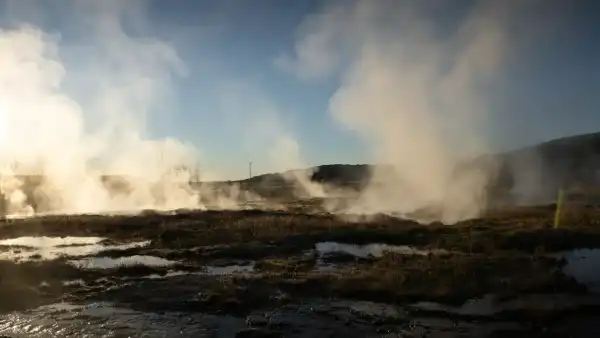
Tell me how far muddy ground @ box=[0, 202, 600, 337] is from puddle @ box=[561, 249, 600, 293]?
0.09m

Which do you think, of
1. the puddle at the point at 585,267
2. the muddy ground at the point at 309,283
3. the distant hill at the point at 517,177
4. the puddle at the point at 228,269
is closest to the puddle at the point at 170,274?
the muddy ground at the point at 309,283

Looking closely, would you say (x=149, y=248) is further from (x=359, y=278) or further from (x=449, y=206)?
(x=449, y=206)

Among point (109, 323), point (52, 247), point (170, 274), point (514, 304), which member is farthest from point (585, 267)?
point (52, 247)

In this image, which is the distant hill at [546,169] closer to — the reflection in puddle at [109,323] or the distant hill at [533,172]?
the distant hill at [533,172]

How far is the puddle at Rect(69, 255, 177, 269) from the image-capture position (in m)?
25.7

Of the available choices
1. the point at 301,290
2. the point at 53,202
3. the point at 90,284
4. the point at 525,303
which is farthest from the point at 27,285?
the point at 53,202

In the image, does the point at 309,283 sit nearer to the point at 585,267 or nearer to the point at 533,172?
the point at 585,267

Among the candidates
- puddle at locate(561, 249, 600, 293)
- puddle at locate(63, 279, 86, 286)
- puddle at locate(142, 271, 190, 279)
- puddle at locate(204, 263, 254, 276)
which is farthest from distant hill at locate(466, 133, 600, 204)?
puddle at locate(63, 279, 86, 286)

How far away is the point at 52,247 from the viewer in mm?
33094

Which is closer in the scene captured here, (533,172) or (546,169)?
(533,172)

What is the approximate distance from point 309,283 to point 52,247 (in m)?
19.8

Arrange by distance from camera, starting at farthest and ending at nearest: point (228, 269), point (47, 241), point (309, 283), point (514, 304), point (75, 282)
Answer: point (47, 241) < point (228, 269) < point (75, 282) < point (309, 283) < point (514, 304)

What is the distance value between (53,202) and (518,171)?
307 ft

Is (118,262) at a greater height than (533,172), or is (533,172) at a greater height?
(533,172)
